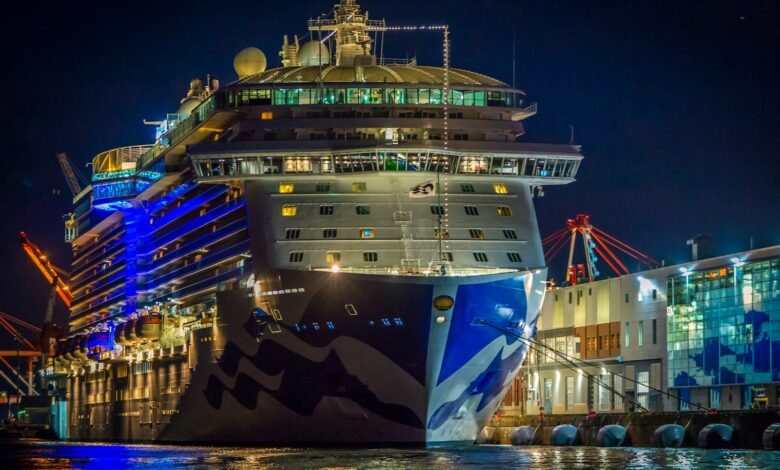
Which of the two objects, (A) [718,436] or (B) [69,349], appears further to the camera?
(B) [69,349]

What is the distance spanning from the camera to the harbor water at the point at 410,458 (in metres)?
48.4

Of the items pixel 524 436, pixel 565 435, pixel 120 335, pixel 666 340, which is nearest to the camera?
pixel 565 435

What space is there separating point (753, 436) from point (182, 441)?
2691 centimetres

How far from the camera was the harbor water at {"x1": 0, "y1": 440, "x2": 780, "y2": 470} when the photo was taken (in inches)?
1905

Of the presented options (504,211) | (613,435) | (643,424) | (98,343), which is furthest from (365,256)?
(98,343)

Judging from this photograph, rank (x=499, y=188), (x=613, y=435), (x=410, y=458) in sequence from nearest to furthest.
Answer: (x=410, y=458) → (x=613, y=435) → (x=499, y=188)

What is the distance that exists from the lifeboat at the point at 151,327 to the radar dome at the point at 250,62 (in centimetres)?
1284

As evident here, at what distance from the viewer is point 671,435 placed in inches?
2371

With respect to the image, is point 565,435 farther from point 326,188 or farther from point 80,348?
point 80,348

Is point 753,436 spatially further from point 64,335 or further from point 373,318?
point 64,335

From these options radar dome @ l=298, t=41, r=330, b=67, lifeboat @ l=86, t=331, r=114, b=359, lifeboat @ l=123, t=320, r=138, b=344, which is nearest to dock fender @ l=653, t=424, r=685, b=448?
radar dome @ l=298, t=41, r=330, b=67

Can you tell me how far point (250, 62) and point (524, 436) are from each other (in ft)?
76.1

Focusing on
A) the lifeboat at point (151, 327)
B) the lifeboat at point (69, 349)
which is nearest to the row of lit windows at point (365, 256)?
the lifeboat at point (151, 327)

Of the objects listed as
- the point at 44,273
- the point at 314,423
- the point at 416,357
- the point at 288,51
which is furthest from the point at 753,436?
the point at 44,273
